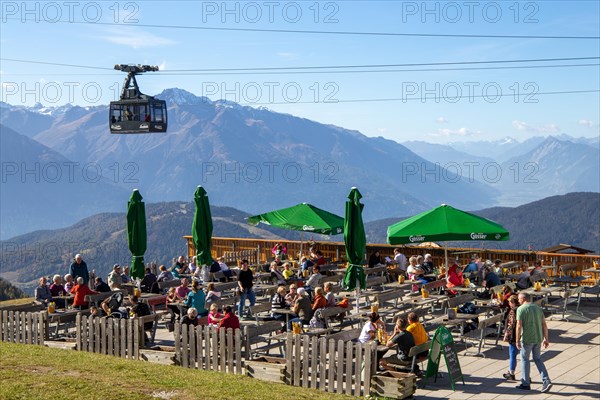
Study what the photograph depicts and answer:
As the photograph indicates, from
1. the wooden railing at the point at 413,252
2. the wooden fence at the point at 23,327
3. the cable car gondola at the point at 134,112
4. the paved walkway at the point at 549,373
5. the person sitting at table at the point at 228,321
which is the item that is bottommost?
the paved walkway at the point at 549,373

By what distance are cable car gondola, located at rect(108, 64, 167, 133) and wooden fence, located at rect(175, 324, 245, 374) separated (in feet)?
52.8

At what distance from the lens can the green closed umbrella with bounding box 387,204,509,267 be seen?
60.0 ft

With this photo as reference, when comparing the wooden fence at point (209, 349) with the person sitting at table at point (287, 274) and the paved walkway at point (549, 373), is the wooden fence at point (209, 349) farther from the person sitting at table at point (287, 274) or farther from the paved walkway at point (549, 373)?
the person sitting at table at point (287, 274)

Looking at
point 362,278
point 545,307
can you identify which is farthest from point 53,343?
point 545,307

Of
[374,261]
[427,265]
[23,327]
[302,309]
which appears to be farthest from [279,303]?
[374,261]

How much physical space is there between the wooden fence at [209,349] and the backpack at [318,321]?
7.83 feet

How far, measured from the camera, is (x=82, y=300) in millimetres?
17781

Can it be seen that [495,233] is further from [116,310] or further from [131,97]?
[131,97]

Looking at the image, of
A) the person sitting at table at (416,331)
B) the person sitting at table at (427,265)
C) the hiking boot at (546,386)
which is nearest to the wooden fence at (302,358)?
the person sitting at table at (416,331)

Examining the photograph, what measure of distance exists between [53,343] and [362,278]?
647 centimetres

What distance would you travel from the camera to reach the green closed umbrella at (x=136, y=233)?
814 inches

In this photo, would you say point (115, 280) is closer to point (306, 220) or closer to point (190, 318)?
point (306, 220)

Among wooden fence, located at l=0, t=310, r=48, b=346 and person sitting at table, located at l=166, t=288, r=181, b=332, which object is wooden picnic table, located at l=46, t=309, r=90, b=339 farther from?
person sitting at table, located at l=166, t=288, r=181, b=332

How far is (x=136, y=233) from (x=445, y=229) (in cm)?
831
